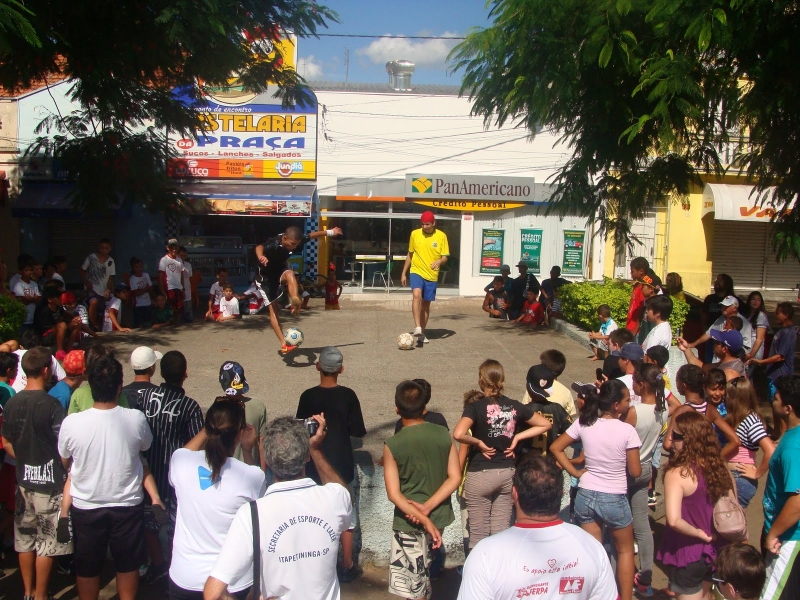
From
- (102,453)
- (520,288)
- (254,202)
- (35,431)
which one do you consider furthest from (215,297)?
(102,453)

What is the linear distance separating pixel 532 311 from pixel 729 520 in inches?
356

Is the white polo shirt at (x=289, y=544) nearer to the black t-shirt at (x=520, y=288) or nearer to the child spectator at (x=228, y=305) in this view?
the child spectator at (x=228, y=305)

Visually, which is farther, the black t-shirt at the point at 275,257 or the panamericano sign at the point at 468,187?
the panamericano sign at the point at 468,187

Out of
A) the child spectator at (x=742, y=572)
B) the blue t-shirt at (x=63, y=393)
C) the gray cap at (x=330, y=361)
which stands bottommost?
the child spectator at (x=742, y=572)

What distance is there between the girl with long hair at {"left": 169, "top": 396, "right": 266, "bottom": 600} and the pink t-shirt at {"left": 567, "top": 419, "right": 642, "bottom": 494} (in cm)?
210

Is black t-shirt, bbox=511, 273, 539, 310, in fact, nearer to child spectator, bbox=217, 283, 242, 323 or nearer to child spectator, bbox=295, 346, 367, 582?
child spectator, bbox=217, 283, 242, 323

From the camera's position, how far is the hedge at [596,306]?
35.4 feet

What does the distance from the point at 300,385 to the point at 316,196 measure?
11.3 meters

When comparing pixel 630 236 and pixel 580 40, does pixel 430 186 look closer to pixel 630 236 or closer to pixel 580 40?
pixel 630 236

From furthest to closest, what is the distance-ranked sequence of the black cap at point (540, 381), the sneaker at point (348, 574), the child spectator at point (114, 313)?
the child spectator at point (114, 313)
the sneaker at point (348, 574)
the black cap at point (540, 381)

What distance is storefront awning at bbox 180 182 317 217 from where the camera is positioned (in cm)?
1812

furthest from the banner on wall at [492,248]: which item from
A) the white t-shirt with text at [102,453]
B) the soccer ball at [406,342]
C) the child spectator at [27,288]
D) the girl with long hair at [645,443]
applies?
the white t-shirt with text at [102,453]

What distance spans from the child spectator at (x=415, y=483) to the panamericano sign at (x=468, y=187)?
15404 millimetres

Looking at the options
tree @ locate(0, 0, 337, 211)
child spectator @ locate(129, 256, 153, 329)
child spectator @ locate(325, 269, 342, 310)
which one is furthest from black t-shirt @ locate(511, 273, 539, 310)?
child spectator @ locate(129, 256, 153, 329)
